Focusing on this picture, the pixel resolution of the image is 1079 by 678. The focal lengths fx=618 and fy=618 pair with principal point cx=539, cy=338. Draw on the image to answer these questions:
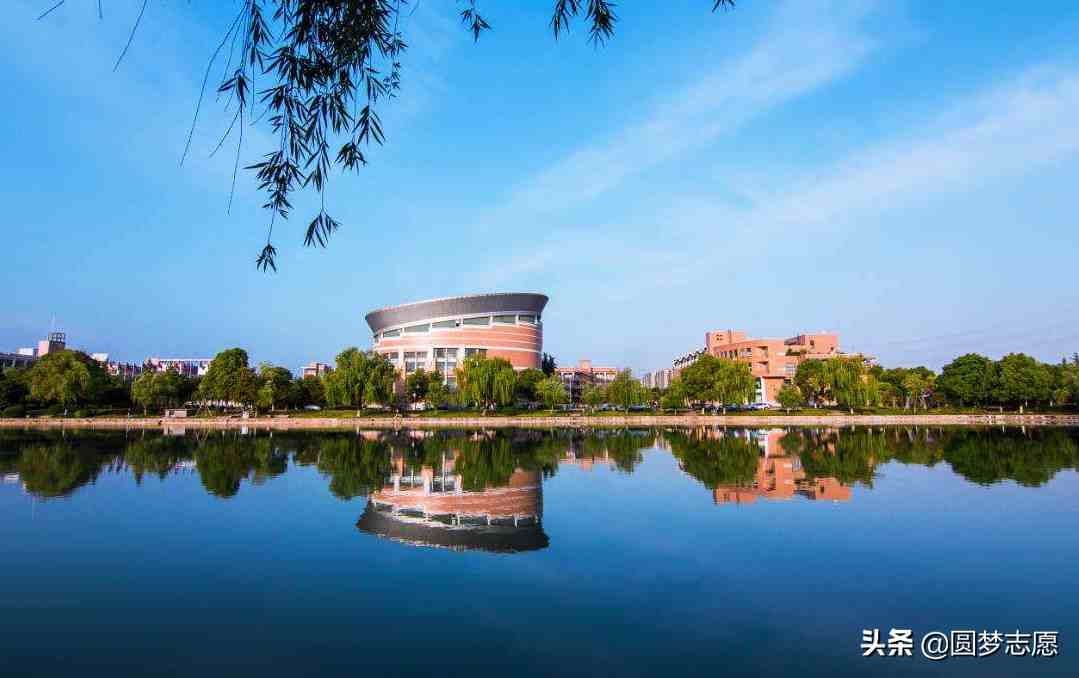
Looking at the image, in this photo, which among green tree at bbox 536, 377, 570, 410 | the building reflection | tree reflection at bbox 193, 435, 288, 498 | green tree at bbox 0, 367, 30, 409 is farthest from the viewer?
green tree at bbox 536, 377, 570, 410

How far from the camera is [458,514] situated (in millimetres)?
12461

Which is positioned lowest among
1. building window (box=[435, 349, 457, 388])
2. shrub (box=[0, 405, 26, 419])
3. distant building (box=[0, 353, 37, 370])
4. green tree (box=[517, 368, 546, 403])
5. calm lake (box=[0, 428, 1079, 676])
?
calm lake (box=[0, 428, 1079, 676])

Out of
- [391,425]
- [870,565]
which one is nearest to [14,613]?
[870,565]

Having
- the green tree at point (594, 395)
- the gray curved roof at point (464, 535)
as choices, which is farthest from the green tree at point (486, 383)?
the gray curved roof at point (464, 535)

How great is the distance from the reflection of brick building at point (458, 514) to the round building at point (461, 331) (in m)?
59.7

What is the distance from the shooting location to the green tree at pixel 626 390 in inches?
2447

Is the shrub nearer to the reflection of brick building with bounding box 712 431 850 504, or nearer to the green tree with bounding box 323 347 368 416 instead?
the green tree with bounding box 323 347 368 416

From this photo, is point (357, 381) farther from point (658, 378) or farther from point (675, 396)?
point (658, 378)

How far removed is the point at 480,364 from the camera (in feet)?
184

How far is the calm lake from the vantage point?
567cm

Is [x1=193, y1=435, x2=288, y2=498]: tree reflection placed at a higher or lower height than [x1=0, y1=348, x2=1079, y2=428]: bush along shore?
lower

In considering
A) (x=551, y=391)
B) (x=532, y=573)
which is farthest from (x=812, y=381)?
(x=532, y=573)

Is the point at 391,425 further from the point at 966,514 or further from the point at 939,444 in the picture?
the point at 966,514

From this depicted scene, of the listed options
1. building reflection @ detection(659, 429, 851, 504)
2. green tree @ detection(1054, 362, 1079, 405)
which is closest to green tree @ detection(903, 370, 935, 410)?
green tree @ detection(1054, 362, 1079, 405)
